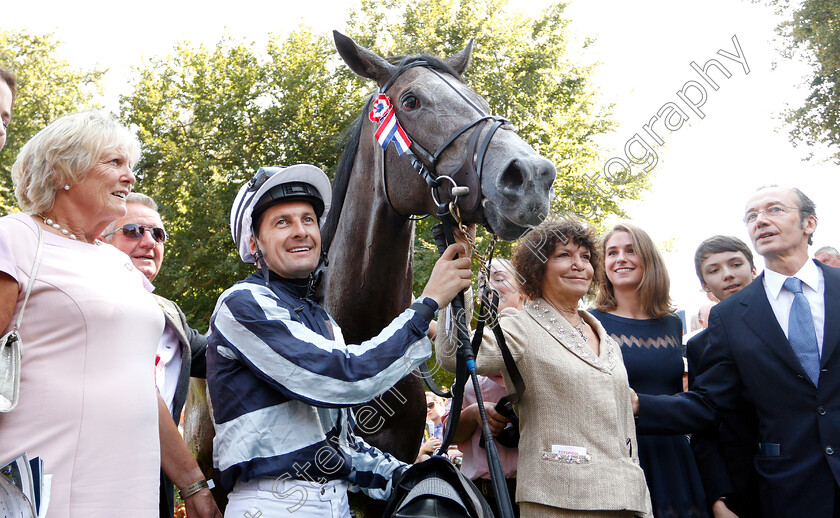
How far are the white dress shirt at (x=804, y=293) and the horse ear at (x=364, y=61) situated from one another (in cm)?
236

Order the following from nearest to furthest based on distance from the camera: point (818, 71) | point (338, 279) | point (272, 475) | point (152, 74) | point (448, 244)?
point (272, 475), point (448, 244), point (338, 279), point (818, 71), point (152, 74)

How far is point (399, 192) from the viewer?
2855mm

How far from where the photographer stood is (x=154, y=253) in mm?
3480

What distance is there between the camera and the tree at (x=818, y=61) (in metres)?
13.5

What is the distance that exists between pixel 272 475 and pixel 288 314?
50cm

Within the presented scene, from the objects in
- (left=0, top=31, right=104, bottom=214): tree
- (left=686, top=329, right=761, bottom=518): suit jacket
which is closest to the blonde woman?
(left=686, top=329, right=761, bottom=518): suit jacket

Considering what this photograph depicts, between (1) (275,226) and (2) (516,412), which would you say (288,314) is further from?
(2) (516,412)

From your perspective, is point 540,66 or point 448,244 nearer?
point 448,244

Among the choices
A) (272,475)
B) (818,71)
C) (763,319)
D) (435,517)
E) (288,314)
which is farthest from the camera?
(818,71)

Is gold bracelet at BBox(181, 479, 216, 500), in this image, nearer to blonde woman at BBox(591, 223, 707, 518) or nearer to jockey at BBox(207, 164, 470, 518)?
jockey at BBox(207, 164, 470, 518)

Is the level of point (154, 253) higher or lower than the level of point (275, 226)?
higher

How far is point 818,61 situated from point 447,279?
15.3 metres

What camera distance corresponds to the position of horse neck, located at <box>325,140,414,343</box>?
2953 mm

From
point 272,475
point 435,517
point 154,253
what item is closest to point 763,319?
point 435,517
